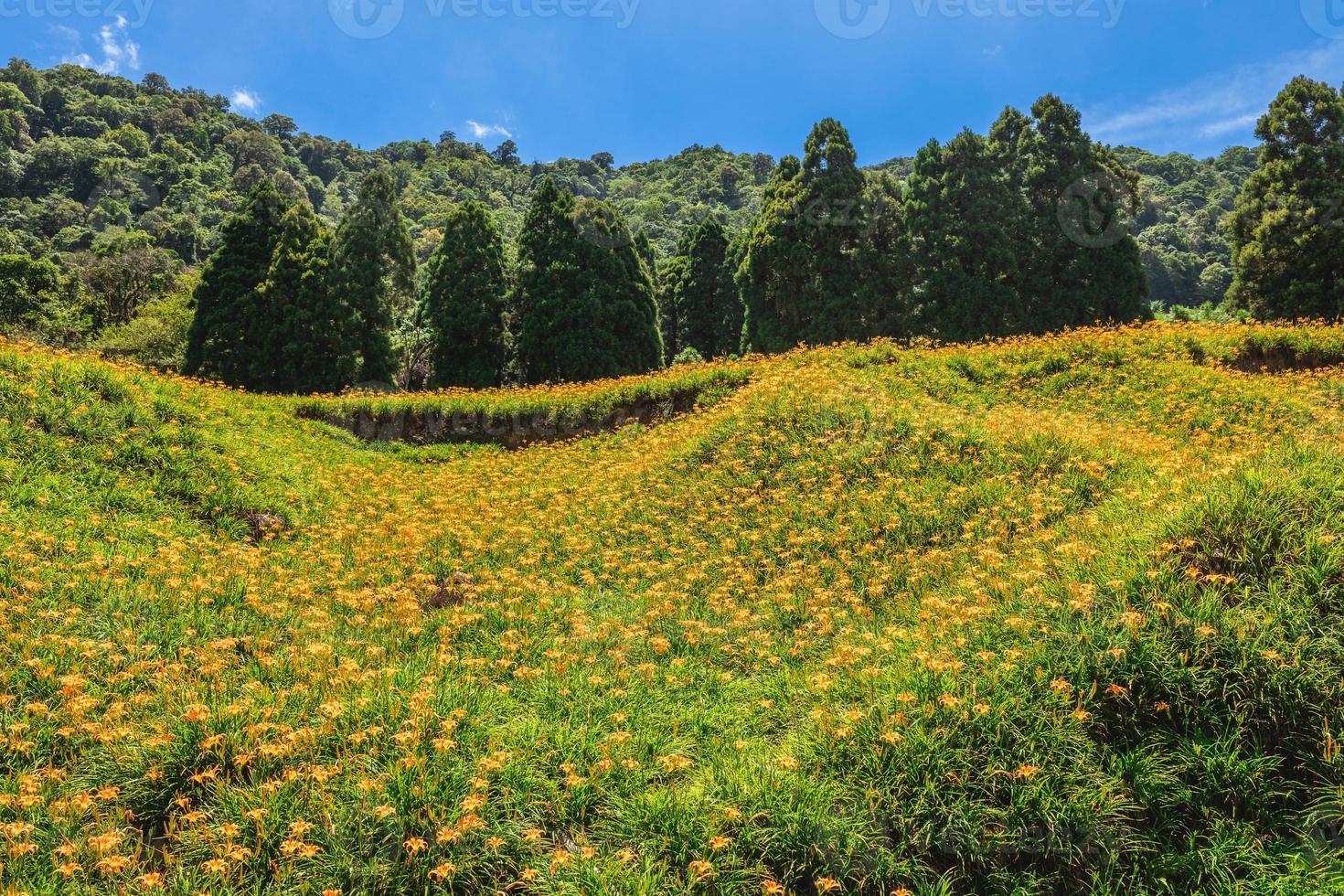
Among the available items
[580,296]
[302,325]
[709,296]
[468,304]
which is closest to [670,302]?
[709,296]

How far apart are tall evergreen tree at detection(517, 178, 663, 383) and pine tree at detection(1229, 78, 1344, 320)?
1957 cm

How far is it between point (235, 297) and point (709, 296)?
64.1 ft

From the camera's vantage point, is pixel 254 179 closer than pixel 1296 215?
No

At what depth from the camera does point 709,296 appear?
108 ft

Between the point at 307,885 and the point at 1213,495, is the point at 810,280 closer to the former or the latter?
the point at 1213,495

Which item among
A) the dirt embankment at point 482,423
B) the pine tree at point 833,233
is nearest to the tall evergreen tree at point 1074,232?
the pine tree at point 833,233

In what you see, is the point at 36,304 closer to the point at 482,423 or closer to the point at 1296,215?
the point at 482,423

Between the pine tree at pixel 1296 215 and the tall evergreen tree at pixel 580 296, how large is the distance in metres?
19.6

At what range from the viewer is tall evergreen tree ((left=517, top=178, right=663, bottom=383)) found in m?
23.8

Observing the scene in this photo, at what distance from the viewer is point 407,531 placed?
8.59 meters

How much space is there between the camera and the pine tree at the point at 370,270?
23406mm

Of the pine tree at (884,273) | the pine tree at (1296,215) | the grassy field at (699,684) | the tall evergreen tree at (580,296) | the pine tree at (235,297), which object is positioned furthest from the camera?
the pine tree at (235,297)

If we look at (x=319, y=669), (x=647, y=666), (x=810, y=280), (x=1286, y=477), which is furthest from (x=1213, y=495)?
(x=810, y=280)

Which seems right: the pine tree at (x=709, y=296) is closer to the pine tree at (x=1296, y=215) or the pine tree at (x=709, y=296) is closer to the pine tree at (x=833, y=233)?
the pine tree at (x=833, y=233)
